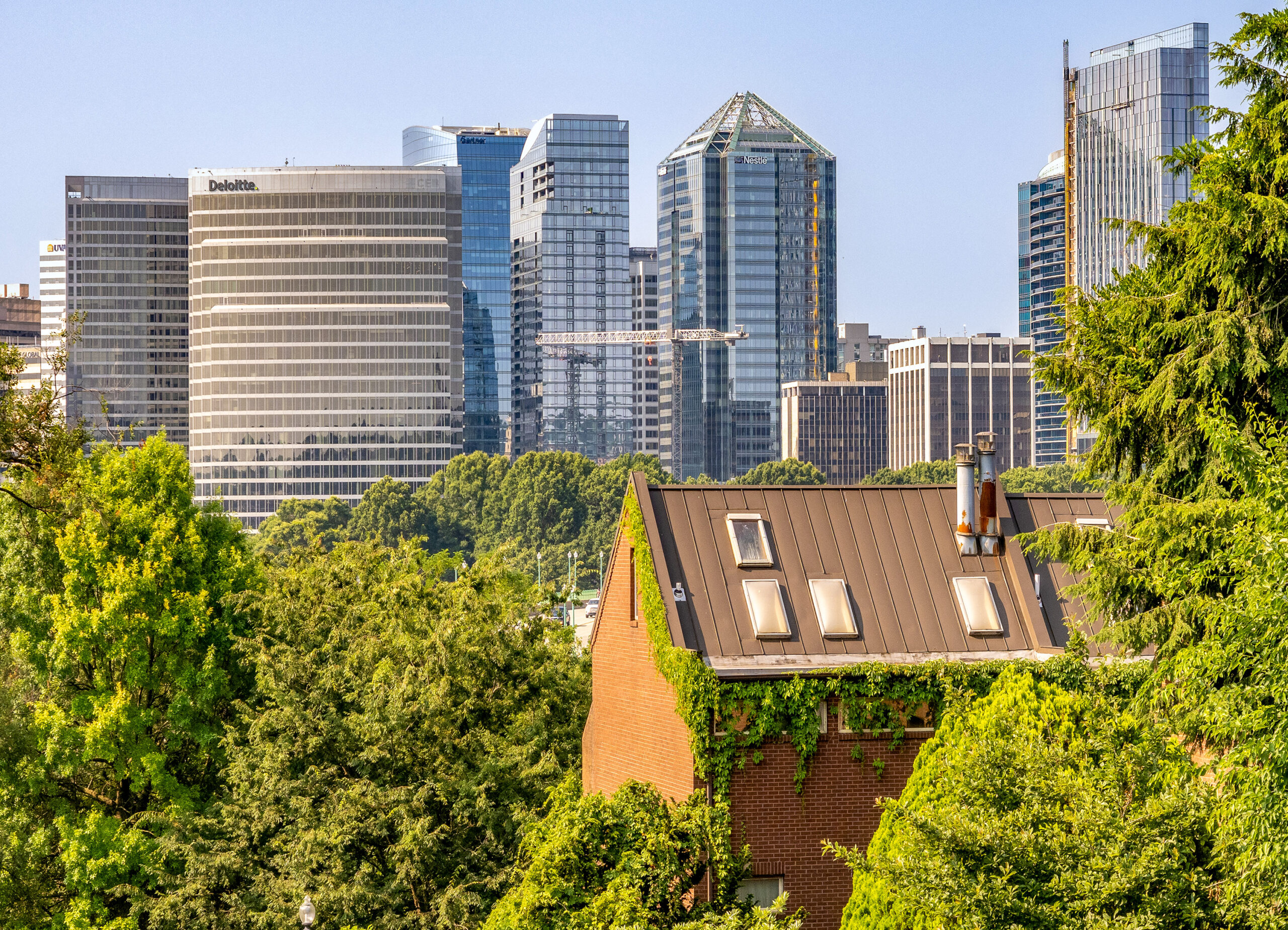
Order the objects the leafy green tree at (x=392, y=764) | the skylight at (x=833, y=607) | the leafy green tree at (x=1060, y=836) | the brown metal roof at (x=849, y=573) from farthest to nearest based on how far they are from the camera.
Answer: the leafy green tree at (x=392, y=764) < the skylight at (x=833, y=607) < the brown metal roof at (x=849, y=573) < the leafy green tree at (x=1060, y=836)

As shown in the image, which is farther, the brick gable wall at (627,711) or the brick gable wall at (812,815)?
the brick gable wall at (627,711)

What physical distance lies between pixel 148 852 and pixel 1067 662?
30100 mm

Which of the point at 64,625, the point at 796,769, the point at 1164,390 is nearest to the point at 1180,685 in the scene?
the point at 1164,390

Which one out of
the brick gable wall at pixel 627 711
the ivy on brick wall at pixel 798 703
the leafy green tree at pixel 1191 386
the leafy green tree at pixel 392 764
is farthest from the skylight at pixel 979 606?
the leafy green tree at pixel 392 764

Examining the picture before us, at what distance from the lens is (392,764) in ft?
127

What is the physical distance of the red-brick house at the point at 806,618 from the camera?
3033 cm

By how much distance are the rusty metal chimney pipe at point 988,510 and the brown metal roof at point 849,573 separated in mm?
259

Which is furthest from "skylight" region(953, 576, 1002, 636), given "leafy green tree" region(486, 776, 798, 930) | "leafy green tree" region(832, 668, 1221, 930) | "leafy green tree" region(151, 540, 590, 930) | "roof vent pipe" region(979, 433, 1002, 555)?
"leafy green tree" region(151, 540, 590, 930)

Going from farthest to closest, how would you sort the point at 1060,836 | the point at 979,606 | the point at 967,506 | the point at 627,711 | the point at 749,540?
the point at 627,711 < the point at 967,506 < the point at 749,540 < the point at 979,606 < the point at 1060,836

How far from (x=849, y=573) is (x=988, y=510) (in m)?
3.72

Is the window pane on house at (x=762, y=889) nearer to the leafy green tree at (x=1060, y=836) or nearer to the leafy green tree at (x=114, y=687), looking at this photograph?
the leafy green tree at (x=1060, y=836)

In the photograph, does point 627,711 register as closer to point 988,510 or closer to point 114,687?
point 988,510

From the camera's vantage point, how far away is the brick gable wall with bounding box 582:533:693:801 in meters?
31.5

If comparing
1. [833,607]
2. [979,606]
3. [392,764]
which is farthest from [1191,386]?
[392,764]
